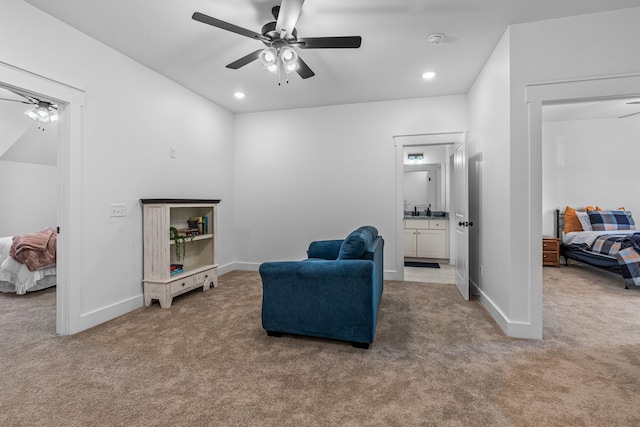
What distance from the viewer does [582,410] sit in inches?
62.4

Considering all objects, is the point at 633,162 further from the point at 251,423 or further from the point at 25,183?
the point at 25,183

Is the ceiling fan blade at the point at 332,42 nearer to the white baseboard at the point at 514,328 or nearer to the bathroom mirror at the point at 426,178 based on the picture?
the white baseboard at the point at 514,328

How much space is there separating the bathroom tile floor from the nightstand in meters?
1.62

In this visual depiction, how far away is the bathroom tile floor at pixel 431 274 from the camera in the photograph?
4414 millimetres

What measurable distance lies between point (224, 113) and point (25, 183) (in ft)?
12.9

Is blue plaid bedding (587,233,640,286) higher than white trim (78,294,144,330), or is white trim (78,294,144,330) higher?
blue plaid bedding (587,233,640,286)

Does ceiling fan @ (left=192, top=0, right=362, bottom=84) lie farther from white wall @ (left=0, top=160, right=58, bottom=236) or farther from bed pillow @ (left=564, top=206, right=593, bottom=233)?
bed pillow @ (left=564, top=206, right=593, bottom=233)

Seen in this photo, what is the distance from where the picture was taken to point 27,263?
141 inches

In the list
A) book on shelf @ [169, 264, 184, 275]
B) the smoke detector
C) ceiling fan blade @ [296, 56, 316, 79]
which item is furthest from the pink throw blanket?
the smoke detector

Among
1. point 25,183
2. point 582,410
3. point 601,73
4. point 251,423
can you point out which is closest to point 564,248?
point 601,73

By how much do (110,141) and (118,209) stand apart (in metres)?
0.67

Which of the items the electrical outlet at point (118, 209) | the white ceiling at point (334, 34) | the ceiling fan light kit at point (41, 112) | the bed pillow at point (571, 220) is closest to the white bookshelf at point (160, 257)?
the electrical outlet at point (118, 209)

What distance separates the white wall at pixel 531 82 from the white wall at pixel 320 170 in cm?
169

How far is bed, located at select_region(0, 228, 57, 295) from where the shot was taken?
3.60 m
